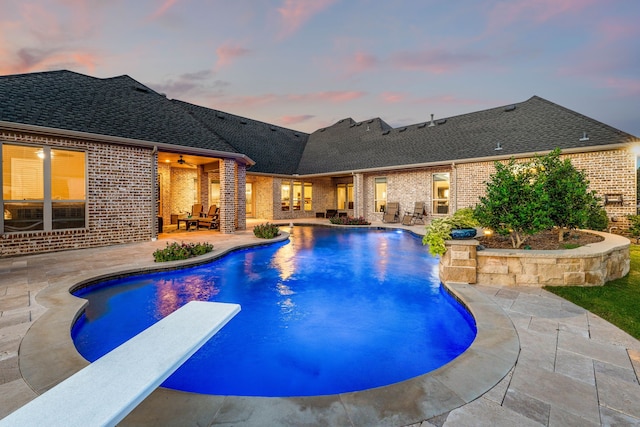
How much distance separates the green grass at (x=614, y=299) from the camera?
10.5 ft

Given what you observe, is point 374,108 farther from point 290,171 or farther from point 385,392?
point 385,392

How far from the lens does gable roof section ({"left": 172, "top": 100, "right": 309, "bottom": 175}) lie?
52.9 feet

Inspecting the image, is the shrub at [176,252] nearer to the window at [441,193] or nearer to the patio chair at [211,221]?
the patio chair at [211,221]

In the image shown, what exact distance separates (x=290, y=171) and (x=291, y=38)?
7626 mm

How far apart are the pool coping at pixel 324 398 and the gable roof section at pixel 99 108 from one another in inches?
291

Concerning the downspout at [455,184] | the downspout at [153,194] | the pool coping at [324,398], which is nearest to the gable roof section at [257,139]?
the downspout at [153,194]

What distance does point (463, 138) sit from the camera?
14.1 metres

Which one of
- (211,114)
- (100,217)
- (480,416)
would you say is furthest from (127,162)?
(480,416)

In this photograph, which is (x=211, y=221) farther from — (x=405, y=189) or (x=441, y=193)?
(x=441, y=193)

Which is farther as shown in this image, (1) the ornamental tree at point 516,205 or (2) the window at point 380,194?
(2) the window at point 380,194

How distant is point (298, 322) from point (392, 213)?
12.5m

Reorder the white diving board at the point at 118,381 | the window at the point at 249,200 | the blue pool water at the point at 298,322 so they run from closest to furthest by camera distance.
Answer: the white diving board at the point at 118,381 → the blue pool water at the point at 298,322 → the window at the point at 249,200

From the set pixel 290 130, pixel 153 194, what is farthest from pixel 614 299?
pixel 290 130

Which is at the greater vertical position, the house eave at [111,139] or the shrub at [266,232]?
the house eave at [111,139]
